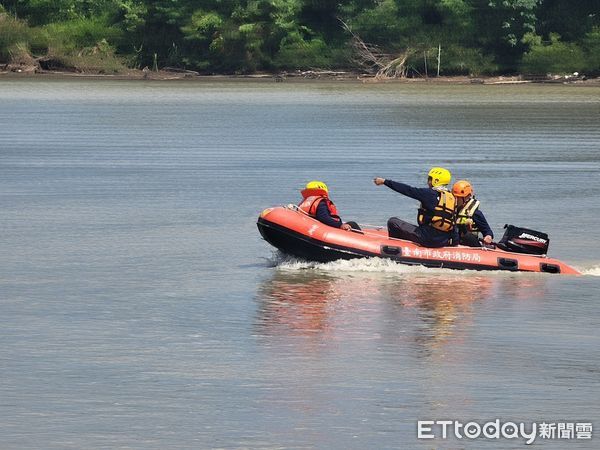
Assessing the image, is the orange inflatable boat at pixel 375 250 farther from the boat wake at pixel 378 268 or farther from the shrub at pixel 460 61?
the shrub at pixel 460 61

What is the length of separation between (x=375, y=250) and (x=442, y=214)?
3.12 ft

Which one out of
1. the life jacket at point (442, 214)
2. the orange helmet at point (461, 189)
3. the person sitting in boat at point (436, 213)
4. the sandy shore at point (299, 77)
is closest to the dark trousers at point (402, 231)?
the person sitting in boat at point (436, 213)

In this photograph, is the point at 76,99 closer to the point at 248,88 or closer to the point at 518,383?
the point at 248,88

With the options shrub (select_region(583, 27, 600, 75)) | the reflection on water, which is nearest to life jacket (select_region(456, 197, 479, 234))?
the reflection on water

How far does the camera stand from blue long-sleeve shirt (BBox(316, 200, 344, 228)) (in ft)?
68.0

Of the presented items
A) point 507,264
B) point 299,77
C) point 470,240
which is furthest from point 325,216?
point 299,77

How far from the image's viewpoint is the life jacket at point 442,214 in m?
20.3

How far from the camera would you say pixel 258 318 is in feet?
57.4

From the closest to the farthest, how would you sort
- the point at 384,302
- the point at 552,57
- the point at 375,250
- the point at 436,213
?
the point at 384,302 < the point at 436,213 < the point at 375,250 < the point at 552,57

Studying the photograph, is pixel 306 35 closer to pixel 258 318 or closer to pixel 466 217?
pixel 466 217

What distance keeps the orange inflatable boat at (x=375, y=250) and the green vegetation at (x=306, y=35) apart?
77.2 metres

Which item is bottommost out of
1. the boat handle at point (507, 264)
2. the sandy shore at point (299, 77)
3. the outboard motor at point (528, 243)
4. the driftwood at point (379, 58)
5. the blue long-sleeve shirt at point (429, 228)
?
the sandy shore at point (299, 77)

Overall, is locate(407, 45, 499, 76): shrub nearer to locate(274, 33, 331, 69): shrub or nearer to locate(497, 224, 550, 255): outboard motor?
locate(274, 33, 331, 69): shrub

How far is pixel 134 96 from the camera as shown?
87062 mm
